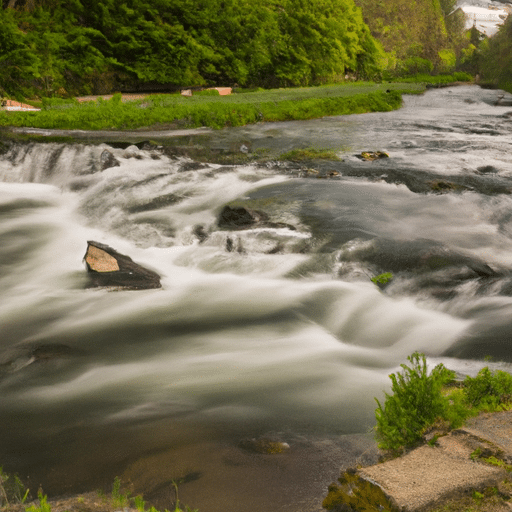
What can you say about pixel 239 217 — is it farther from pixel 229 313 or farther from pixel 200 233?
pixel 229 313

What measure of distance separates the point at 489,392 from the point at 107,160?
40.9 feet

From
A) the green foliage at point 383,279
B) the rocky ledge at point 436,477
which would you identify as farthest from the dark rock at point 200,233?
the rocky ledge at point 436,477

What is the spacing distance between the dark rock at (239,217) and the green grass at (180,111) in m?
9.58

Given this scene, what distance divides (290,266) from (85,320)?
3382mm

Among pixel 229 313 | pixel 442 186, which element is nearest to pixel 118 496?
pixel 229 313

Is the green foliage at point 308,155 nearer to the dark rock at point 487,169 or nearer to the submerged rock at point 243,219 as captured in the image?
the dark rock at point 487,169

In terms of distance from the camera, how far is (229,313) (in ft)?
25.2

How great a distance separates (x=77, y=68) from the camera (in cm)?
2855

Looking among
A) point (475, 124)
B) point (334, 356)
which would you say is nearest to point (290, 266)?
point (334, 356)

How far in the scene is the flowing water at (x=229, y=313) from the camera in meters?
4.49

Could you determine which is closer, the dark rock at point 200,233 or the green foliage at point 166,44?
the dark rock at point 200,233

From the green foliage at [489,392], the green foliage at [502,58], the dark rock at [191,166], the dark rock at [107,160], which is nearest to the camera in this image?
the green foliage at [489,392]

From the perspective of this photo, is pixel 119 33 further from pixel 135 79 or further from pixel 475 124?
pixel 475 124

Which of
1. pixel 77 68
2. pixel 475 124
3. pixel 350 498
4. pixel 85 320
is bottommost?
pixel 85 320
